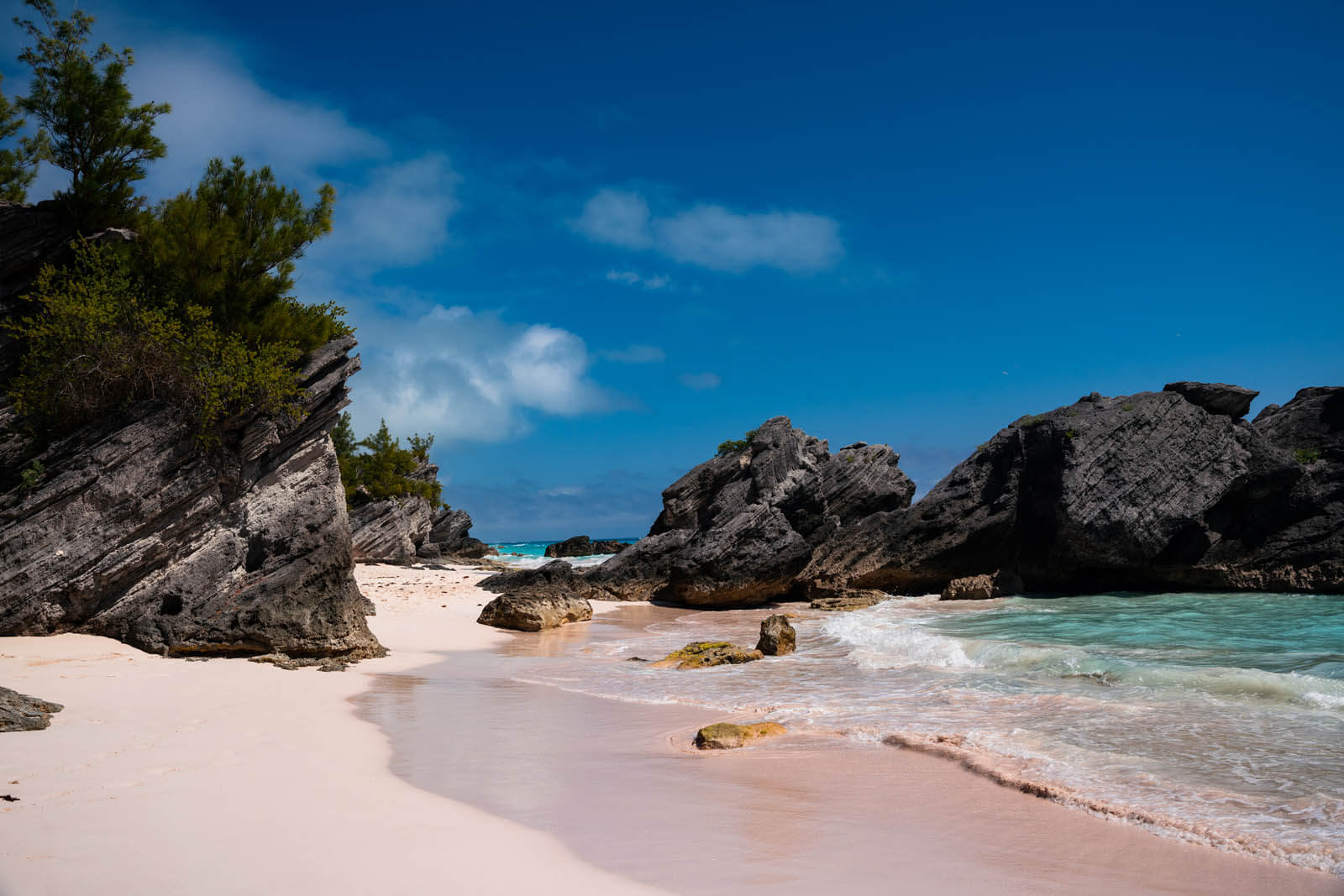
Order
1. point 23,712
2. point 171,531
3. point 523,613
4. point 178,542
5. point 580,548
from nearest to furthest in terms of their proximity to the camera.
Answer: point 23,712 < point 171,531 < point 178,542 < point 523,613 < point 580,548

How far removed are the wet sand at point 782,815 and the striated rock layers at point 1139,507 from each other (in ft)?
65.4

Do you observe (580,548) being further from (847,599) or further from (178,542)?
(178,542)

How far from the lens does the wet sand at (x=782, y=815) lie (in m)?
4.52

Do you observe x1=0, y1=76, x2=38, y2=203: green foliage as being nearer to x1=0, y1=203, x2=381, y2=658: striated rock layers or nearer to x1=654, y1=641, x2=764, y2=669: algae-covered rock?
x1=0, y1=203, x2=381, y2=658: striated rock layers

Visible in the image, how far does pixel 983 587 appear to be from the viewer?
24969 millimetres

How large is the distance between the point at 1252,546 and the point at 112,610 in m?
29.0

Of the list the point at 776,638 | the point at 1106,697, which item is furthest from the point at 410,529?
the point at 1106,697

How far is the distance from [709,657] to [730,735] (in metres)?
5.82

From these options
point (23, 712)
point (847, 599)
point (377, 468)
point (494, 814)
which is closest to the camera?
point (494, 814)

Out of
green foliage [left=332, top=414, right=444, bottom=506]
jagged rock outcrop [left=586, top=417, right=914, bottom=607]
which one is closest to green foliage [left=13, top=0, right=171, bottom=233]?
jagged rock outcrop [left=586, top=417, right=914, bottom=607]

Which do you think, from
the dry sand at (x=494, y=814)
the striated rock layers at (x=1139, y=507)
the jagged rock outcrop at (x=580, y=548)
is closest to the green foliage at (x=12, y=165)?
the dry sand at (x=494, y=814)

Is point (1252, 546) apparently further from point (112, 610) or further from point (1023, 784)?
point (112, 610)

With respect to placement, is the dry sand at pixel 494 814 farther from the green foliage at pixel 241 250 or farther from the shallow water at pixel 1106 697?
the green foliage at pixel 241 250

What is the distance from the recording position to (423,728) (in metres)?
8.27
